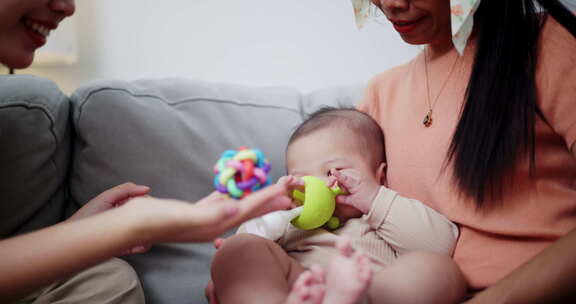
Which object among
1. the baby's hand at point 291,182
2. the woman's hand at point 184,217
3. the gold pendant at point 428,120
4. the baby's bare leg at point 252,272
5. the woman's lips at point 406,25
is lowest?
the baby's bare leg at point 252,272

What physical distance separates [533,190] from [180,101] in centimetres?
93

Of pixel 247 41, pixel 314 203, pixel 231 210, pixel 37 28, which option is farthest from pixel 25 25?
pixel 247 41

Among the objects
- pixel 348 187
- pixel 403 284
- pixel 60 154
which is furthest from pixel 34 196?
pixel 403 284

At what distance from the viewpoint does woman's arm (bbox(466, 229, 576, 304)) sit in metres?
0.67

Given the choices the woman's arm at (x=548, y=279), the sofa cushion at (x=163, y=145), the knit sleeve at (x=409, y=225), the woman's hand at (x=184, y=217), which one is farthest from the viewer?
the sofa cushion at (x=163, y=145)

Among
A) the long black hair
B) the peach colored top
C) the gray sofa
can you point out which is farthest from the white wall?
the long black hair

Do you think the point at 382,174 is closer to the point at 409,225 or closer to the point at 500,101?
the point at 409,225

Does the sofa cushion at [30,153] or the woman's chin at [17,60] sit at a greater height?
the woman's chin at [17,60]

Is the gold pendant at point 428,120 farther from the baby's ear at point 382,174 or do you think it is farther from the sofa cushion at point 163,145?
the sofa cushion at point 163,145

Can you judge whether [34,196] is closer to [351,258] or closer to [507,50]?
[351,258]

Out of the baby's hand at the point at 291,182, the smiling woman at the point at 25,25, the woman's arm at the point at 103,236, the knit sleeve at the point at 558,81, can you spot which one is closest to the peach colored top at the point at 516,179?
the knit sleeve at the point at 558,81

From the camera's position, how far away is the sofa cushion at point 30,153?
966 millimetres

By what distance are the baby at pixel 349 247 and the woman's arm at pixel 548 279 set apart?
4.6 inches

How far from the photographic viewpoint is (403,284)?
0.74 meters
